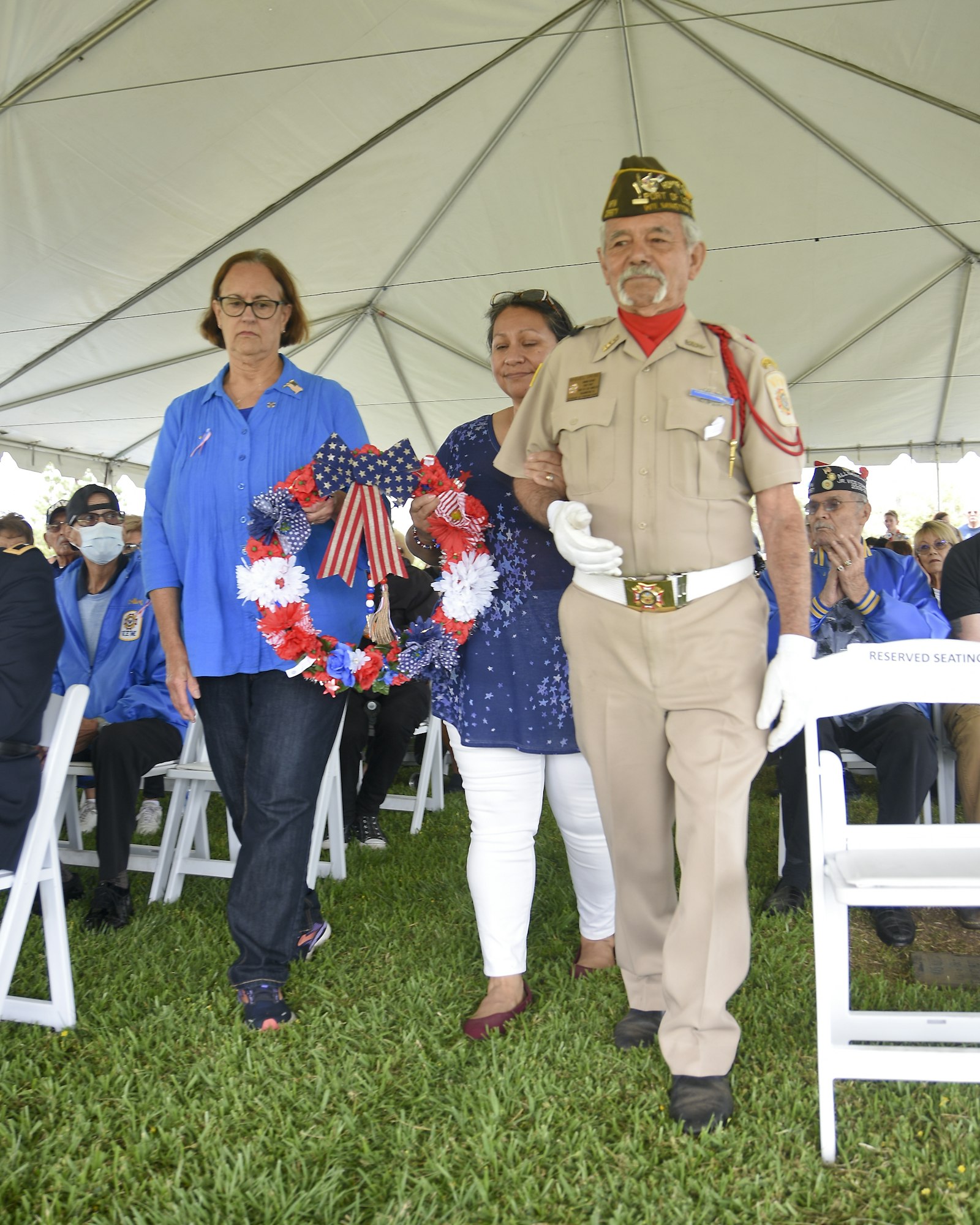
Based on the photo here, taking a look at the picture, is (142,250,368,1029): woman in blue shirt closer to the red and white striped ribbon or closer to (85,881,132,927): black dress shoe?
the red and white striped ribbon

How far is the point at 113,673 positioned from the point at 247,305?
2.14 metres

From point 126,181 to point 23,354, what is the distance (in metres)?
2.29

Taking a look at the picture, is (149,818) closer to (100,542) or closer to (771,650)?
(100,542)

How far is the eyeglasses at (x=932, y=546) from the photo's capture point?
22.5ft

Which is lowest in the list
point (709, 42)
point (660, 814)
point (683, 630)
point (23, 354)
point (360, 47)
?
point (660, 814)

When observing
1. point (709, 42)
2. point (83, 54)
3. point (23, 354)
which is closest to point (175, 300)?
point (23, 354)

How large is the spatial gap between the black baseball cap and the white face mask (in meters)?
0.08

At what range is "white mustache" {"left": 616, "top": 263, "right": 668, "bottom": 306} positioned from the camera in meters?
2.28

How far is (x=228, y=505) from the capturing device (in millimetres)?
2869

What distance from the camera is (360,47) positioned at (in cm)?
554

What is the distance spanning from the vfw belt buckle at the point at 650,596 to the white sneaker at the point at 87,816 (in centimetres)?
388

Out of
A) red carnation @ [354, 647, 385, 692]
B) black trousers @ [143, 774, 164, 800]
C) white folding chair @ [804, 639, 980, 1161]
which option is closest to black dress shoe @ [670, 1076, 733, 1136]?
white folding chair @ [804, 639, 980, 1161]

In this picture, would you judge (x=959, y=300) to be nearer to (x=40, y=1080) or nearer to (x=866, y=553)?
(x=866, y=553)

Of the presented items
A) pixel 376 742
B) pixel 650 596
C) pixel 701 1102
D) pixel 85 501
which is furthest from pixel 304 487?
pixel 376 742
